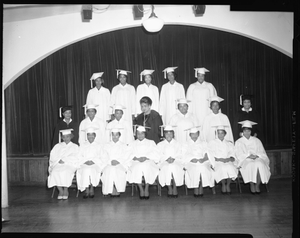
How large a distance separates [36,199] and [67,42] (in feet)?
8.83

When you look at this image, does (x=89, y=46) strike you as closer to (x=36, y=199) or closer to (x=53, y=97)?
(x=53, y=97)

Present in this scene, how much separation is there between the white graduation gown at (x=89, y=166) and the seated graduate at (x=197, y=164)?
1.44 meters

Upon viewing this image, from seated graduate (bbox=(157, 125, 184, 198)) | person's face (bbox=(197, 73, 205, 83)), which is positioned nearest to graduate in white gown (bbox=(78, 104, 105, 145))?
seated graduate (bbox=(157, 125, 184, 198))

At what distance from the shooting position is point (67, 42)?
6.61m

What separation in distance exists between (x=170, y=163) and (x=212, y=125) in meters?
1.28

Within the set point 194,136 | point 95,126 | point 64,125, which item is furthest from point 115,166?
point 194,136

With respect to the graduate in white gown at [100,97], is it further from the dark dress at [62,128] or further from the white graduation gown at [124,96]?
the dark dress at [62,128]

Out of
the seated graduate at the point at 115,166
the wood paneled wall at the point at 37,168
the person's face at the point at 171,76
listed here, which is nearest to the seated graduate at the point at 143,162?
the seated graduate at the point at 115,166

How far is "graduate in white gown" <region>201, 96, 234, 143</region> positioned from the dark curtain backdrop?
1.47m

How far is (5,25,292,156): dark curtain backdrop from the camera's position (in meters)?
8.28

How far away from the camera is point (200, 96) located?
300 inches

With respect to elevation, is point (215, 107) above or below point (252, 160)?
above

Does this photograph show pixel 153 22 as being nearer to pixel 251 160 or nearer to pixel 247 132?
pixel 247 132

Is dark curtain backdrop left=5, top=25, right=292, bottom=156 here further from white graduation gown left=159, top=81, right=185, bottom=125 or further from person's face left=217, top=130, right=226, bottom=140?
person's face left=217, top=130, right=226, bottom=140
